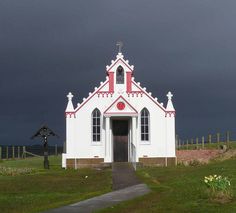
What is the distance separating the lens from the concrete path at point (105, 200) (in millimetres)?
15383

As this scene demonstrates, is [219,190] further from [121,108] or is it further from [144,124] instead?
[144,124]

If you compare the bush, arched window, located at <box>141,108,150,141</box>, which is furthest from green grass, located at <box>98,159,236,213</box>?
arched window, located at <box>141,108,150,141</box>

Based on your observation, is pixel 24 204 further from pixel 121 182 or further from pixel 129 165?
pixel 129 165

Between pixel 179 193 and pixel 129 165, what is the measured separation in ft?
60.4

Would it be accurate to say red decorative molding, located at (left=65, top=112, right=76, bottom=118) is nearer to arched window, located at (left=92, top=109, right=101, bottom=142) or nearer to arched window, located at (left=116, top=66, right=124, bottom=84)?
arched window, located at (left=92, top=109, right=101, bottom=142)

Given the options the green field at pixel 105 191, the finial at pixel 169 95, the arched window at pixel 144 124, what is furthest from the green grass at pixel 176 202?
the finial at pixel 169 95

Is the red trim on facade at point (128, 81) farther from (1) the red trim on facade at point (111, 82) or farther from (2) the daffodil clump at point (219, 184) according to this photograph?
(2) the daffodil clump at point (219, 184)

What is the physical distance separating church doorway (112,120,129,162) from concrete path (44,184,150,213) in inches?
723

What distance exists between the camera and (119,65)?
40625mm

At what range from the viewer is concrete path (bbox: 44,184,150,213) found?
606 inches

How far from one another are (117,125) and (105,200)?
2327 centimetres

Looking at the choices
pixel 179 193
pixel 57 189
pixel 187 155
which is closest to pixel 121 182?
pixel 57 189

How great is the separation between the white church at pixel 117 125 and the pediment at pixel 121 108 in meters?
0.86

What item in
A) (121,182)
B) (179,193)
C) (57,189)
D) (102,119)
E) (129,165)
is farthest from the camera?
(102,119)
